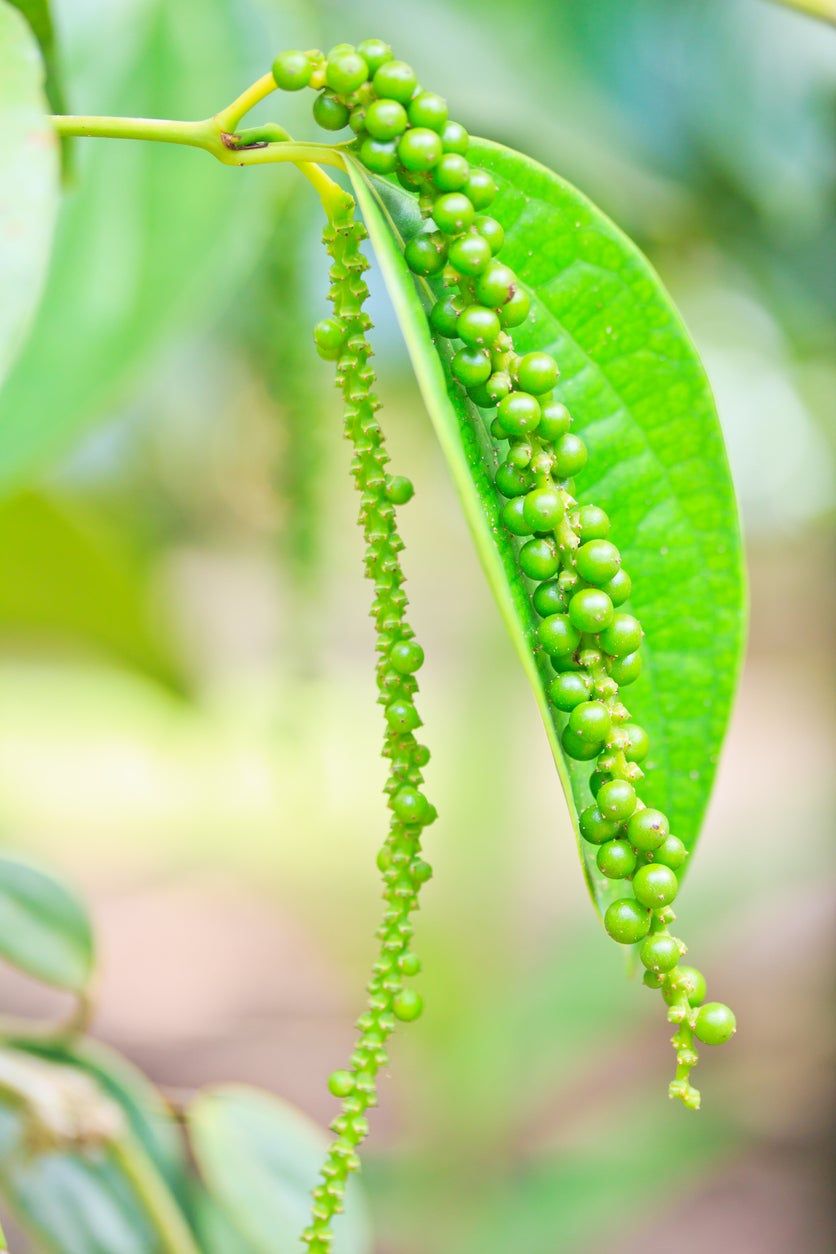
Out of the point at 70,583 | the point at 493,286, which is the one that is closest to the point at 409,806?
the point at 493,286

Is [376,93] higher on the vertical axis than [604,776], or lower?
higher

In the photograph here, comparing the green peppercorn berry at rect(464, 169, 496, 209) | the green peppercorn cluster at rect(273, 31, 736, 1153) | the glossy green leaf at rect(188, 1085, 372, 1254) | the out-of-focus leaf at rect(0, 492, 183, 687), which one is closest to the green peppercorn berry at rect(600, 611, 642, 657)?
the green peppercorn cluster at rect(273, 31, 736, 1153)

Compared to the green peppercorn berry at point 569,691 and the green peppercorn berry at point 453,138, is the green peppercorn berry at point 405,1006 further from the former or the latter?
the green peppercorn berry at point 453,138

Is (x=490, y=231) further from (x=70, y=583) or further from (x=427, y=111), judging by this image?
(x=70, y=583)

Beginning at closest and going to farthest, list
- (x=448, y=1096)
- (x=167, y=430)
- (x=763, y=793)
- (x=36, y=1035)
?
1. (x=36, y=1035)
2. (x=167, y=430)
3. (x=448, y=1096)
4. (x=763, y=793)

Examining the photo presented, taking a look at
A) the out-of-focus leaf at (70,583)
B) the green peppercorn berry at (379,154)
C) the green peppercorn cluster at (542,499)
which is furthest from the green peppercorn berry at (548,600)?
the out-of-focus leaf at (70,583)

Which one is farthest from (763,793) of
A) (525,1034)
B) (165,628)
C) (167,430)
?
(165,628)

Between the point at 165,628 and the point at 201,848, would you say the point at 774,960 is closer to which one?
the point at 201,848
